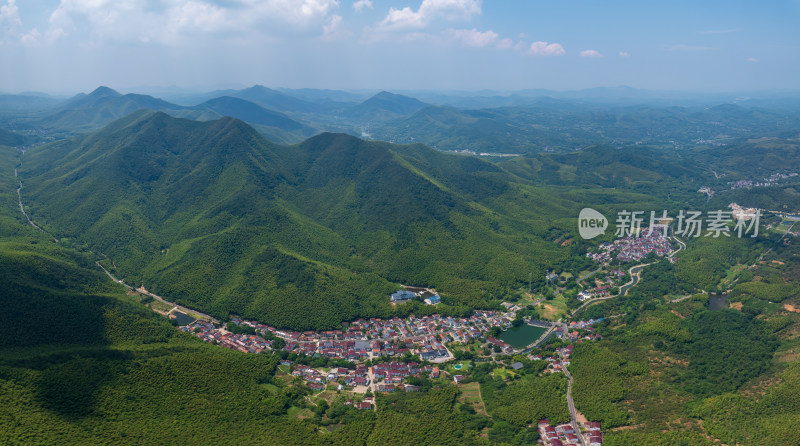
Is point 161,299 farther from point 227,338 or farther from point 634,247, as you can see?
point 634,247

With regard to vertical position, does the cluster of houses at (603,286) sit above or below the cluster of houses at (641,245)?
below

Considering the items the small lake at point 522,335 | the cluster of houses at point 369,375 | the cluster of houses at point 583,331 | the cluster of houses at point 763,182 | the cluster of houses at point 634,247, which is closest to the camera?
the cluster of houses at point 369,375

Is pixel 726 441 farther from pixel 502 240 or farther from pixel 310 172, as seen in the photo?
pixel 310 172

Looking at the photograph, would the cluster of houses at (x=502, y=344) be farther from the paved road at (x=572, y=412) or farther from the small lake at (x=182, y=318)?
the small lake at (x=182, y=318)

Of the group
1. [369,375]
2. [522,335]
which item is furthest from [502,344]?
[369,375]

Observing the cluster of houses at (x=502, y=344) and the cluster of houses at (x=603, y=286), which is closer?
the cluster of houses at (x=502, y=344)

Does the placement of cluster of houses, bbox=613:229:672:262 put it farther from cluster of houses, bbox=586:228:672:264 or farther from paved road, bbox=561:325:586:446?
paved road, bbox=561:325:586:446

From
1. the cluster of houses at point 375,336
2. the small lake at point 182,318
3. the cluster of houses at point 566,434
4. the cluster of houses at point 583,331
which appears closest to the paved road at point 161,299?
the small lake at point 182,318
